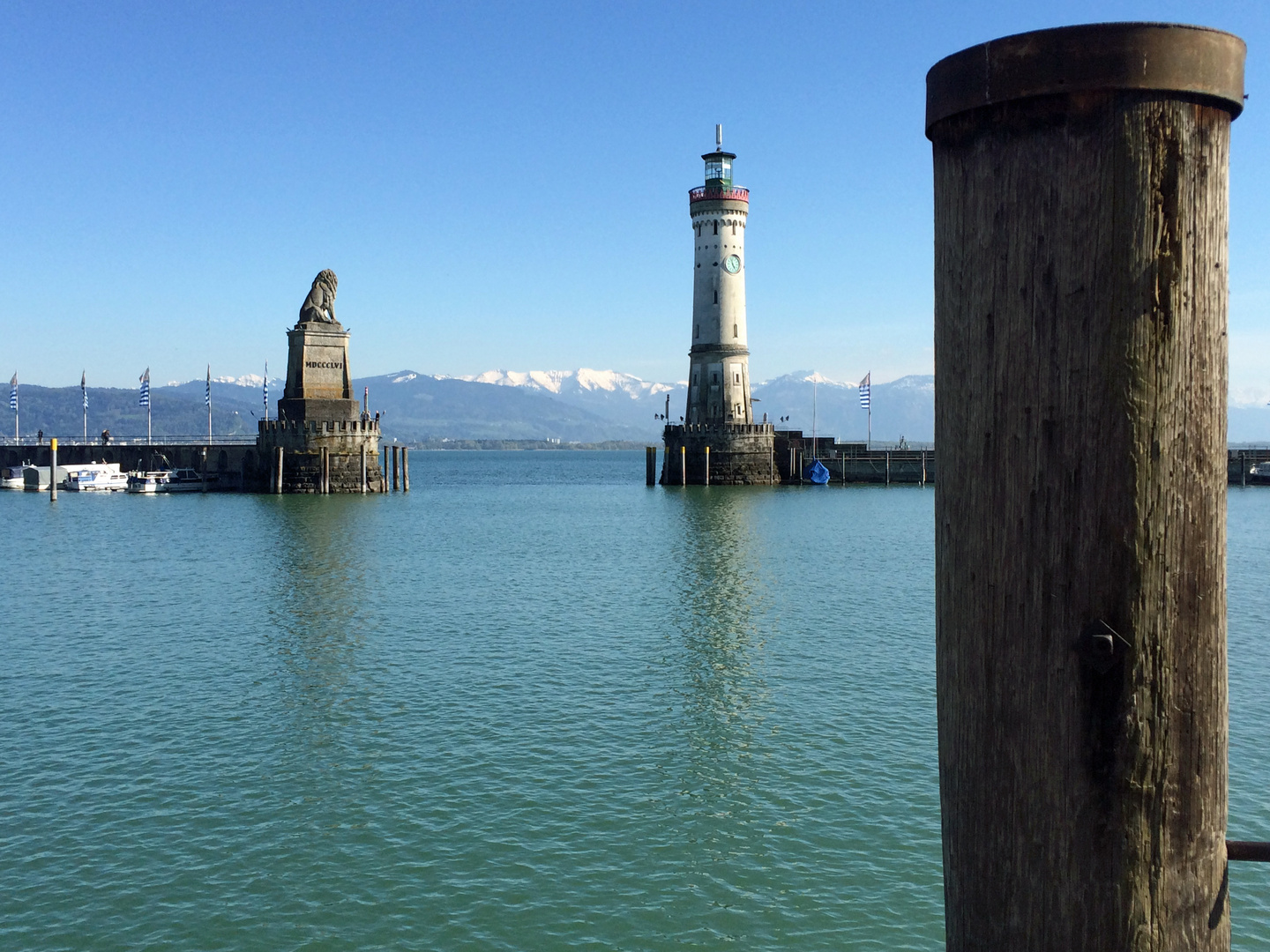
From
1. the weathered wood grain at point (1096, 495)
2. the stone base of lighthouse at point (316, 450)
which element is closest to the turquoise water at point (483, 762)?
the weathered wood grain at point (1096, 495)

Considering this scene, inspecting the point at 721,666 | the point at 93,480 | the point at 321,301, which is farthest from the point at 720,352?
the point at 721,666

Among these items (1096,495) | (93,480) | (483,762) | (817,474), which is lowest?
(483,762)

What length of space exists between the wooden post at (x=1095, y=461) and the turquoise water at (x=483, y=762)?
786 centimetres

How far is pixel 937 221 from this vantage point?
2557 millimetres

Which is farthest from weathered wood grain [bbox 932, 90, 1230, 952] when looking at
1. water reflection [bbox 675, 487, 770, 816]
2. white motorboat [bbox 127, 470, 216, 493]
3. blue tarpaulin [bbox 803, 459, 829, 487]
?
blue tarpaulin [bbox 803, 459, 829, 487]

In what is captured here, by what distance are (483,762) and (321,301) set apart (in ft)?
193

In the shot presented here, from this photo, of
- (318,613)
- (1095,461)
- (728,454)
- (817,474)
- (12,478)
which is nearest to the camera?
(1095,461)

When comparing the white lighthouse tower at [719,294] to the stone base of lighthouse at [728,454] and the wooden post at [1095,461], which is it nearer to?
the stone base of lighthouse at [728,454]

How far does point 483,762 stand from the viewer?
1425cm

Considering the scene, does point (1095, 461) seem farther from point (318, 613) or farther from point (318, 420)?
point (318, 420)

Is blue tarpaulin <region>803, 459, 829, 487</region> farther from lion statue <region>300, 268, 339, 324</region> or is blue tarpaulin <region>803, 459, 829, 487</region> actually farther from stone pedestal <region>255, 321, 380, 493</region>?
lion statue <region>300, 268, 339, 324</region>

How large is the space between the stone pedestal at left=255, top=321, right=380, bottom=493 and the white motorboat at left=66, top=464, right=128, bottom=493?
1371 centimetres

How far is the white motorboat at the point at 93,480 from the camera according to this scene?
243 ft

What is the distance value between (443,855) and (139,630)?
51.5ft
